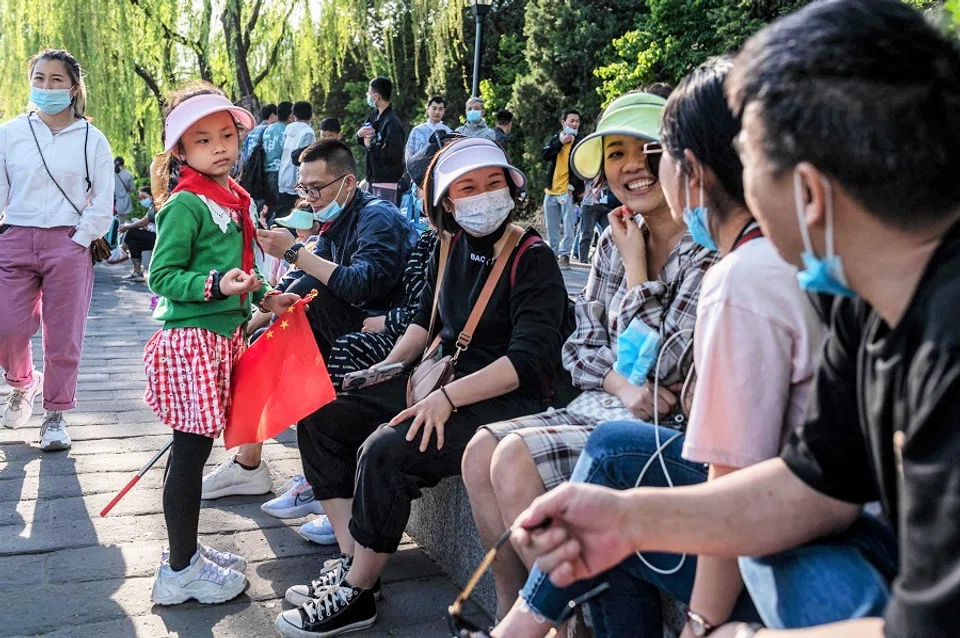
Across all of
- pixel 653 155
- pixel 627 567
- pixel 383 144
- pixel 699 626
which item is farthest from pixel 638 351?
pixel 383 144

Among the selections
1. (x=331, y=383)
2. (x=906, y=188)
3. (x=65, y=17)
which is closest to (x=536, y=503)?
(x=906, y=188)

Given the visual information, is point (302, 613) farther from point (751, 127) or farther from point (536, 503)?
point (751, 127)

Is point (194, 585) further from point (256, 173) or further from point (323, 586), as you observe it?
point (256, 173)

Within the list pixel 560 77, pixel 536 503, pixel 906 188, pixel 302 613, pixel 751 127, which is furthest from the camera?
pixel 560 77

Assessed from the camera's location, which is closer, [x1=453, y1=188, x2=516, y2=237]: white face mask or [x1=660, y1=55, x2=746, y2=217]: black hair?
[x1=660, y1=55, x2=746, y2=217]: black hair

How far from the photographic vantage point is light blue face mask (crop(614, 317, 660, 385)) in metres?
2.62

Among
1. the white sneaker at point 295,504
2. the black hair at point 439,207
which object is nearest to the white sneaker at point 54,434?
the white sneaker at point 295,504

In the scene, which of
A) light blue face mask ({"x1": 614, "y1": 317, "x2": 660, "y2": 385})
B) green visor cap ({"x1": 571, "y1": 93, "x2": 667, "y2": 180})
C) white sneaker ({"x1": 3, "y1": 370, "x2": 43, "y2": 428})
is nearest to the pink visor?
green visor cap ({"x1": 571, "y1": 93, "x2": 667, "y2": 180})

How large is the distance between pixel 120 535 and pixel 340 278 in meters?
1.38

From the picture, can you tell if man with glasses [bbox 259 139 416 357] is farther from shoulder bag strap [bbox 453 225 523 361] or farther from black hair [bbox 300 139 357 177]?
shoulder bag strap [bbox 453 225 523 361]

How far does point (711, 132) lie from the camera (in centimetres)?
219

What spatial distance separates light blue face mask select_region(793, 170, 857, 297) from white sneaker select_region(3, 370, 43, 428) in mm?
5154

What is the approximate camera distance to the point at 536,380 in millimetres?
3330

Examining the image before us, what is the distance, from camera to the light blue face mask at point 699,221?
226 cm
